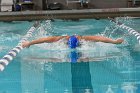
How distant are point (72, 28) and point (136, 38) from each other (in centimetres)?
387

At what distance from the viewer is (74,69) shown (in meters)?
5.38

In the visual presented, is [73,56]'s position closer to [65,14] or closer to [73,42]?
[73,42]

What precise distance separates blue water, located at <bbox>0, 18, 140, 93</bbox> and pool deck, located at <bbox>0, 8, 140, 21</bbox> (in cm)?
503

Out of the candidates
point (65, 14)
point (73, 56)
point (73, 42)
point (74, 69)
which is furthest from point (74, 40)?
point (65, 14)

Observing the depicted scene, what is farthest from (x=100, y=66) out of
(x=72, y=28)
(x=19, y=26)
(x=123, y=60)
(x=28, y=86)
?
(x=19, y=26)

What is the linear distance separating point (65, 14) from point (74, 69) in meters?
8.07

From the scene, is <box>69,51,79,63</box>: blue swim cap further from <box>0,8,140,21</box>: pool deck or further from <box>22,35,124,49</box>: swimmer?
<box>0,8,140,21</box>: pool deck

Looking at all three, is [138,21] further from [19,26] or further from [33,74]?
[33,74]

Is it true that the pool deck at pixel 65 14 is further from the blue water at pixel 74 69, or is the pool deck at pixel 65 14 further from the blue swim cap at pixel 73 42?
the blue swim cap at pixel 73 42

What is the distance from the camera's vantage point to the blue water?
15.1 ft

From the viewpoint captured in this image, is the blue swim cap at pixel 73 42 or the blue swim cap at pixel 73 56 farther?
the blue swim cap at pixel 73 42

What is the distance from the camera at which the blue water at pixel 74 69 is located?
4605 mm

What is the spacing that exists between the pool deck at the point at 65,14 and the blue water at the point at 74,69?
503 centimetres

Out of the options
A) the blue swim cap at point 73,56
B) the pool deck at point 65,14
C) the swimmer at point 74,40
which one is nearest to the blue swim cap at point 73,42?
the swimmer at point 74,40
